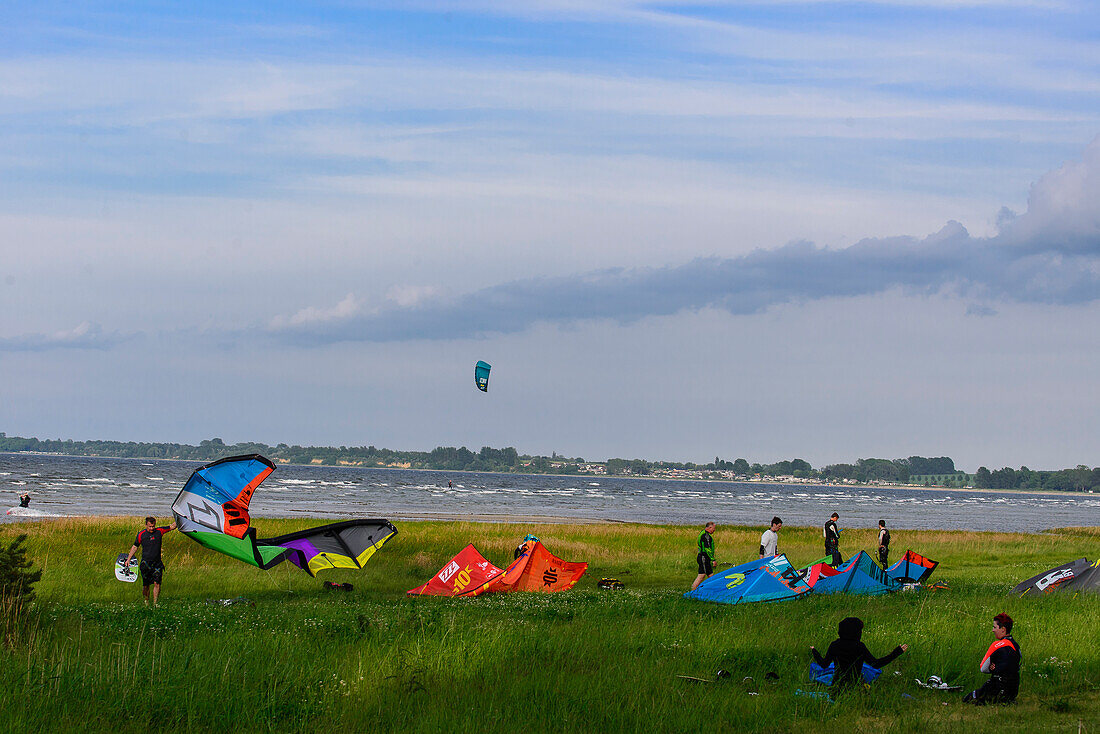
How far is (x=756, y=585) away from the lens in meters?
17.6

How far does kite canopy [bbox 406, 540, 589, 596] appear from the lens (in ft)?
67.2

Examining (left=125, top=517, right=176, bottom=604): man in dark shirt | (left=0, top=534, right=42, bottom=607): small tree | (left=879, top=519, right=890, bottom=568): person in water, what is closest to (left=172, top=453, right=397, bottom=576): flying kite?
(left=125, top=517, right=176, bottom=604): man in dark shirt

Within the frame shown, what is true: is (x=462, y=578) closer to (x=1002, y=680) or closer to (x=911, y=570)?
(x=911, y=570)

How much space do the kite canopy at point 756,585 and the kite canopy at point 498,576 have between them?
4338mm

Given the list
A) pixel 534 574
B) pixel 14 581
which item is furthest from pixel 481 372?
pixel 14 581

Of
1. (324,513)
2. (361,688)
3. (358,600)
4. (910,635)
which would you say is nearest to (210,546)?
(358,600)

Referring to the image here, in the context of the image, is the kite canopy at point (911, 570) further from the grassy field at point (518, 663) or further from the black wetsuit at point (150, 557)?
the black wetsuit at point (150, 557)

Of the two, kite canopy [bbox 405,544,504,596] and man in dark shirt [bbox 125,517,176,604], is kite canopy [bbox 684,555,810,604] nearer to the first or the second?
kite canopy [bbox 405,544,504,596]

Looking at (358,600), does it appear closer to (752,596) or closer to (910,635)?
(752,596)

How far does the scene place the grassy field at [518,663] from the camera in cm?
849

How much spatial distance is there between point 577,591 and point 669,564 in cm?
828

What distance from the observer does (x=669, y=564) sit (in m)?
A: 28.5

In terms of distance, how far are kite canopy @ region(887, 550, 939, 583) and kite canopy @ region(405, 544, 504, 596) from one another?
9.25 m

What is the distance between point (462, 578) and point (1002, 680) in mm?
12919
